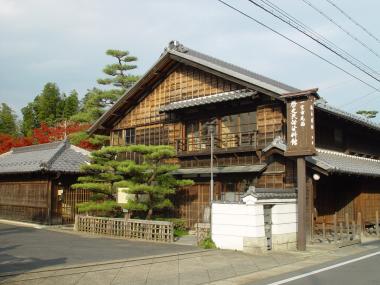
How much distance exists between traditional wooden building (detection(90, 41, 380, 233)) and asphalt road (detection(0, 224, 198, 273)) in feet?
16.0

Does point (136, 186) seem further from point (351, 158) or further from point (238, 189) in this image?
point (351, 158)

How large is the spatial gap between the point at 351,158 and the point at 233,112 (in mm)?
6494

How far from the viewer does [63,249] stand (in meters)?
13.7

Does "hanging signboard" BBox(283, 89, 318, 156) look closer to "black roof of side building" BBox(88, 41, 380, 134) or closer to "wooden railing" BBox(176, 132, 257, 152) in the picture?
"black roof of side building" BBox(88, 41, 380, 134)

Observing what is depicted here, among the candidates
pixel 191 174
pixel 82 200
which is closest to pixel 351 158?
pixel 191 174

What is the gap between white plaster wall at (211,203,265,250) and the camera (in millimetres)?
13594

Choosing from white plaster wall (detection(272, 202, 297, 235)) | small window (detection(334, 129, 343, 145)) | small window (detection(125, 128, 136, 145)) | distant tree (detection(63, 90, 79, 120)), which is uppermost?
distant tree (detection(63, 90, 79, 120))

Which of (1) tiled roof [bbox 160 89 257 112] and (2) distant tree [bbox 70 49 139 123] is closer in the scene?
(1) tiled roof [bbox 160 89 257 112]

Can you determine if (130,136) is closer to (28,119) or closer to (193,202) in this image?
(193,202)

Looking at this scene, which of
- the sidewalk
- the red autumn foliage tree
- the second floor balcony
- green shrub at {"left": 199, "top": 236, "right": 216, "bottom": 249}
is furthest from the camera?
the red autumn foliage tree

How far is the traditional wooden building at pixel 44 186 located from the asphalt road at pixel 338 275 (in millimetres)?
15218

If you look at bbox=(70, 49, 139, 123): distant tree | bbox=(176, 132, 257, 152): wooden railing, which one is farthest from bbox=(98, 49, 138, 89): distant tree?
bbox=(176, 132, 257, 152): wooden railing

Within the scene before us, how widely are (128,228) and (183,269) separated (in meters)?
7.29

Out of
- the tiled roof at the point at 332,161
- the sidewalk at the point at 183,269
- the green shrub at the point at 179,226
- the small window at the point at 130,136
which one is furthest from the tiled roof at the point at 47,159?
the sidewalk at the point at 183,269
